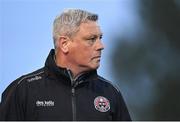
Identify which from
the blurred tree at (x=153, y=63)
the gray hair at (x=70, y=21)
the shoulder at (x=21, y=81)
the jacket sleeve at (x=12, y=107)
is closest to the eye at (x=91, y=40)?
the gray hair at (x=70, y=21)

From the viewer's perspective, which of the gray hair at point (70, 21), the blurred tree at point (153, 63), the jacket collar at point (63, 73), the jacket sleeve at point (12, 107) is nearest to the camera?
the jacket sleeve at point (12, 107)

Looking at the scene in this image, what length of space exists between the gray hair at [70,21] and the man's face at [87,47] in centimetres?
4

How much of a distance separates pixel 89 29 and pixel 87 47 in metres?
0.14

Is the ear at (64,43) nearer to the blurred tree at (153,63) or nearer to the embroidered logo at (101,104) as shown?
the embroidered logo at (101,104)

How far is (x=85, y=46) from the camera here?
4.82 metres

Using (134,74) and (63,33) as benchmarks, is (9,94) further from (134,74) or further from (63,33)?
(134,74)

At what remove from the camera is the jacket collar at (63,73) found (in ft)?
15.6

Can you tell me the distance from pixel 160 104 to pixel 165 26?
4.49 metres

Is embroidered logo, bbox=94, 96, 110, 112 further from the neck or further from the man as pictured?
the neck

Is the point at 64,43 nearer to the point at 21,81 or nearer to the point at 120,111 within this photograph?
the point at 21,81

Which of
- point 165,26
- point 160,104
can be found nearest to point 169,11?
point 165,26

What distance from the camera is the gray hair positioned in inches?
192

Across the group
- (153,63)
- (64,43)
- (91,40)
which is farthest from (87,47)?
(153,63)

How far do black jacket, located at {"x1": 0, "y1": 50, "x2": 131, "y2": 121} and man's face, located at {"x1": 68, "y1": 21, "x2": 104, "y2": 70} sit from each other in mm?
92
